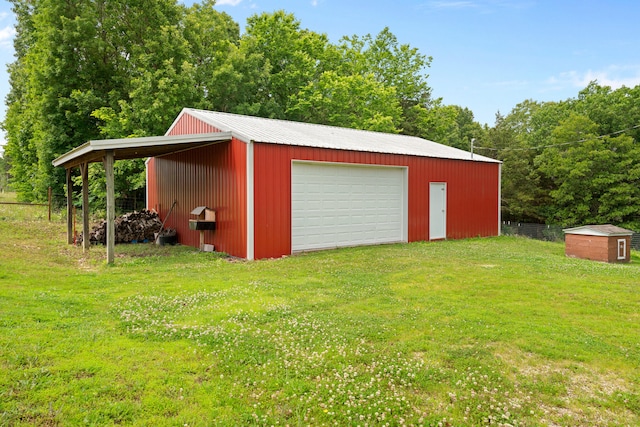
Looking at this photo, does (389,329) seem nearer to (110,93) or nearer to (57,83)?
(110,93)

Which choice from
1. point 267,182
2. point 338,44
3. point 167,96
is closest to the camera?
point 267,182

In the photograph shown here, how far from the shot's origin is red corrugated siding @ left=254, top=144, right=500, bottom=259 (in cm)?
887

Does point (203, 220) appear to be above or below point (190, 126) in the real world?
below

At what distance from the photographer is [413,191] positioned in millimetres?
12023

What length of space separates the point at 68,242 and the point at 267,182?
19.9 feet

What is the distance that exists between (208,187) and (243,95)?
12.0 m

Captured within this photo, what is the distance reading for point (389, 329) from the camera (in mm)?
4109

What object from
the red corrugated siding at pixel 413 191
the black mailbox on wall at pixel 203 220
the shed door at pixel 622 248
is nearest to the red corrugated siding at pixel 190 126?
the black mailbox on wall at pixel 203 220

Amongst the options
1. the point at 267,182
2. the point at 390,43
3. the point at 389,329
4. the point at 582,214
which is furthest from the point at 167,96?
the point at 582,214

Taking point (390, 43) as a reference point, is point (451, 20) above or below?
below

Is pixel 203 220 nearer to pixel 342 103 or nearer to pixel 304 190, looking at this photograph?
pixel 304 190

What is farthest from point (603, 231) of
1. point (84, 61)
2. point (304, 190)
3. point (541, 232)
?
point (84, 61)

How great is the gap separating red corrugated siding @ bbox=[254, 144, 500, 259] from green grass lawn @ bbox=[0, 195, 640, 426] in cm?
235

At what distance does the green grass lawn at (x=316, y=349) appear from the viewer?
261 cm
